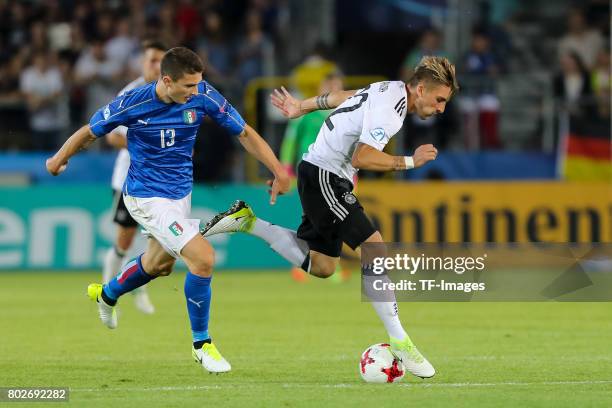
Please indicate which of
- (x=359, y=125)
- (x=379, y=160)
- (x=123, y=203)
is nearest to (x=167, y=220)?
(x=359, y=125)

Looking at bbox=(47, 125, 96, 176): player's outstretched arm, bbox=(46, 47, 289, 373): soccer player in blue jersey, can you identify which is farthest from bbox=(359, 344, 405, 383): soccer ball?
bbox=(47, 125, 96, 176): player's outstretched arm

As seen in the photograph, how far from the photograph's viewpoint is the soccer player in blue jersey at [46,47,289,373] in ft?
30.3

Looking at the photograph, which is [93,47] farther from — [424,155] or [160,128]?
[424,155]

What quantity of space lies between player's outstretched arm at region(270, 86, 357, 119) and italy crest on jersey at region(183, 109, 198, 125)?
2.43ft

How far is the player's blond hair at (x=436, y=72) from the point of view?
29.6 ft

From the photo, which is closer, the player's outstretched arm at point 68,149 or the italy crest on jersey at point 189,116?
the player's outstretched arm at point 68,149

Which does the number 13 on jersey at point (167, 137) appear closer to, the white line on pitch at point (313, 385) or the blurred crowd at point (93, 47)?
the white line on pitch at point (313, 385)

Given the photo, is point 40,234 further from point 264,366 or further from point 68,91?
point 264,366

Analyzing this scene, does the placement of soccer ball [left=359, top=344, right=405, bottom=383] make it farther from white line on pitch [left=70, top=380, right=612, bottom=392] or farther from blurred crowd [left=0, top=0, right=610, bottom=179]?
blurred crowd [left=0, top=0, right=610, bottom=179]

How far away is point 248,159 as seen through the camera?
2022 centimetres

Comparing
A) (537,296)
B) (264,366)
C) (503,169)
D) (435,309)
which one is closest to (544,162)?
(503,169)

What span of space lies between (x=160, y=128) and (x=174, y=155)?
27 cm

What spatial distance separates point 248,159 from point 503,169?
12.1 ft

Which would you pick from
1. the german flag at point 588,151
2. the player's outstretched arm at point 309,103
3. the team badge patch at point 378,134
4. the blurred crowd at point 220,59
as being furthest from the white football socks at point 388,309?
the german flag at point 588,151
